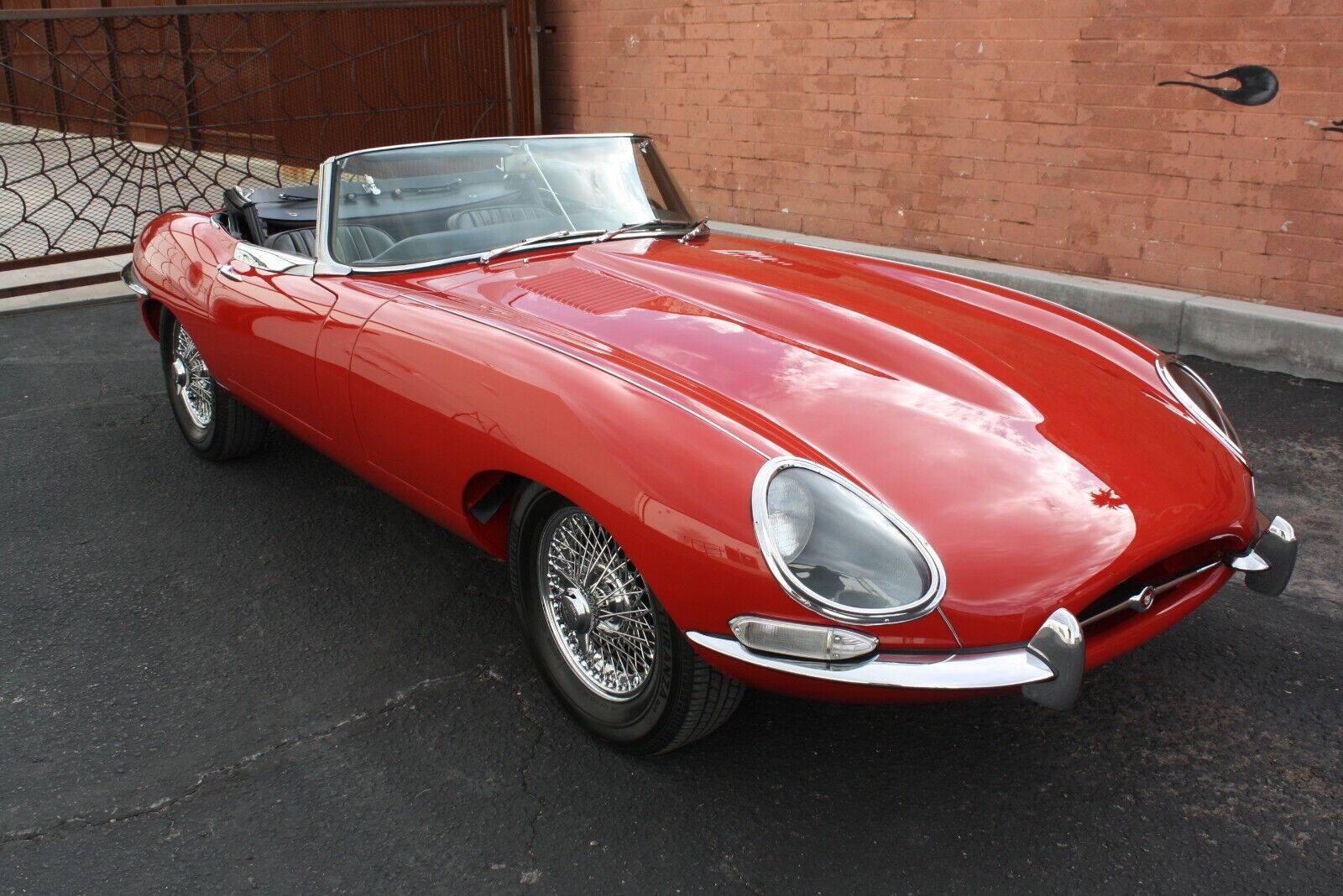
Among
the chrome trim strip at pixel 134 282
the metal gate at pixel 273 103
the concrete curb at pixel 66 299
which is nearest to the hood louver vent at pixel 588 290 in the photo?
the chrome trim strip at pixel 134 282

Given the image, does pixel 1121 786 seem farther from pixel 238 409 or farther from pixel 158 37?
pixel 158 37

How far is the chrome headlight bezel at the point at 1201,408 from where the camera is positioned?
9.12 ft

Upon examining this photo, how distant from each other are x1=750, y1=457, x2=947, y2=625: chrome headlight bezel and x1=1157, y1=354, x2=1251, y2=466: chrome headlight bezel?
3.48ft

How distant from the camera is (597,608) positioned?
8.70ft

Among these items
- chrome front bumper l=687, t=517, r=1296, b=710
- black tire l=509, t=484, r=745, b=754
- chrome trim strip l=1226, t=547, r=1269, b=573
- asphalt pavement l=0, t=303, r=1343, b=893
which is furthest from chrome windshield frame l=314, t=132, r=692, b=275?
chrome trim strip l=1226, t=547, r=1269, b=573

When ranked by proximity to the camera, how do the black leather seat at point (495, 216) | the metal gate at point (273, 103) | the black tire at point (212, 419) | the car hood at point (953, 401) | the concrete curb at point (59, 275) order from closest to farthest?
the car hood at point (953, 401) → the black leather seat at point (495, 216) → the black tire at point (212, 419) → the concrete curb at point (59, 275) → the metal gate at point (273, 103)

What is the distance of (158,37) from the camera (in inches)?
501

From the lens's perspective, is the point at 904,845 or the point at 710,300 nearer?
the point at 904,845

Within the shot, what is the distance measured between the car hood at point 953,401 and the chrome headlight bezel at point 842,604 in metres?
0.03

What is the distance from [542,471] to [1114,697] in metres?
1.57

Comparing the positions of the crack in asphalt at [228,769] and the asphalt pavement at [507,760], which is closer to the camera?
the asphalt pavement at [507,760]

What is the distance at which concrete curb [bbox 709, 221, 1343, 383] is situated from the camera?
5371mm

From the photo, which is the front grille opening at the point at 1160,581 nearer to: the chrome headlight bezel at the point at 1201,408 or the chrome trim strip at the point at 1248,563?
the chrome trim strip at the point at 1248,563

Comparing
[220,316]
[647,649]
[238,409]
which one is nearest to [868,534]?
[647,649]
